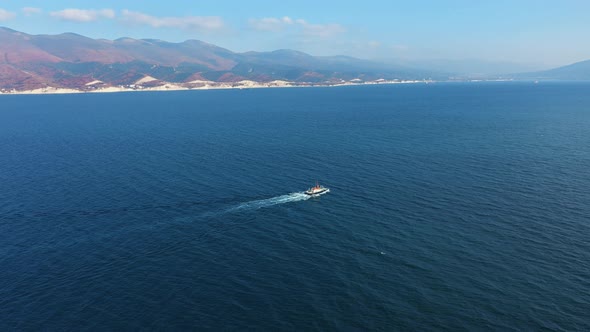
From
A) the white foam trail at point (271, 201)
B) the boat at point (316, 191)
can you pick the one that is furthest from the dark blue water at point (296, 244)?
the boat at point (316, 191)

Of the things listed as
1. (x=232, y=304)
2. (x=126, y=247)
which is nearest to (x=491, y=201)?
(x=232, y=304)

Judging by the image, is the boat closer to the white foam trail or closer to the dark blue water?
the white foam trail

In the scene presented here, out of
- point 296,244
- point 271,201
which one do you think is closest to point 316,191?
point 271,201

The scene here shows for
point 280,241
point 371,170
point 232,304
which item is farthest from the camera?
point 371,170

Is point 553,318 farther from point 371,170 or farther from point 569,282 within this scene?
point 371,170

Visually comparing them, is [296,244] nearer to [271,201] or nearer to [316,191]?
→ [271,201]

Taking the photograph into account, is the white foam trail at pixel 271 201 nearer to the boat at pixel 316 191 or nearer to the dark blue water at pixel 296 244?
the dark blue water at pixel 296 244
